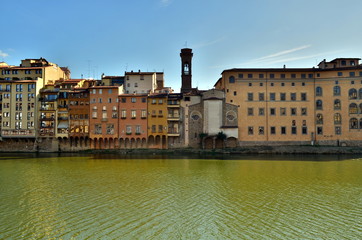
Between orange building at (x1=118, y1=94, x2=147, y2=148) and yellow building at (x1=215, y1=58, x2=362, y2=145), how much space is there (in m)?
17.4

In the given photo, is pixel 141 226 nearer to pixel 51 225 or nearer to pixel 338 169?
pixel 51 225

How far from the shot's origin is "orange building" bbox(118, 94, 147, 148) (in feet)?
186

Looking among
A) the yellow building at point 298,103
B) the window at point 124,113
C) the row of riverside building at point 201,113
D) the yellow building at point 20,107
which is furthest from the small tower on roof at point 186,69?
the yellow building at point 20,107

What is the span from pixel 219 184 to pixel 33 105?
157 feet

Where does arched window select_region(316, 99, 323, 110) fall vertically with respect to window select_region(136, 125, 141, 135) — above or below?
above

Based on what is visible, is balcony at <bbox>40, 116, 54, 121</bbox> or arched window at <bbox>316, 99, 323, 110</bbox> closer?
arched window at <bbox>316, 99, 323, 110</bbox>

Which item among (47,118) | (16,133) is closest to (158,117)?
(47,118)

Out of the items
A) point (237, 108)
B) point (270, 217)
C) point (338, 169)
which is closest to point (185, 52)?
point (237, 108)

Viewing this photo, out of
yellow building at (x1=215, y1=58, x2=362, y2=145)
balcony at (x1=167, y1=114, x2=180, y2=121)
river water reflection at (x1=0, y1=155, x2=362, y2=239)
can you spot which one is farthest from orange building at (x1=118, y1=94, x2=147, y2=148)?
river water reflection at (x1=0, y1=155, x2=362, y2=239)

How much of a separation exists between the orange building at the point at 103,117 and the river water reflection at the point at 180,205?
25642 mm

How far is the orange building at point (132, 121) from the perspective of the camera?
186 feet

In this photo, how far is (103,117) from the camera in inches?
2245

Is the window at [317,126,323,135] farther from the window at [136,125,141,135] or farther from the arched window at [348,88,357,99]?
the window at [136,125,141,135]

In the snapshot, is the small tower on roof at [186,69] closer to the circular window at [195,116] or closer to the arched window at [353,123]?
the circular window at [195,116]
